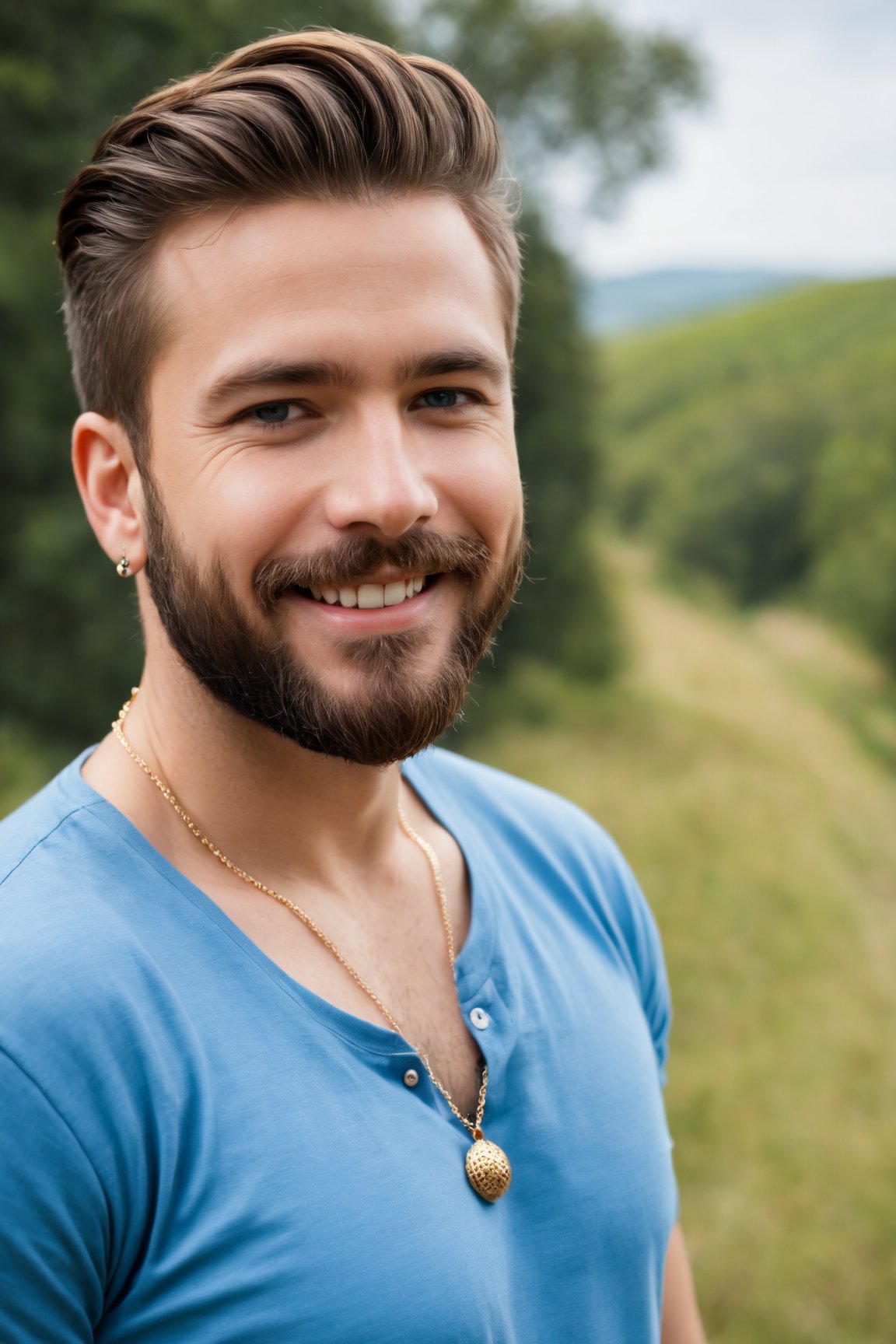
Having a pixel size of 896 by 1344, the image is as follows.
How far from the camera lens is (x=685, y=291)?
926 inches

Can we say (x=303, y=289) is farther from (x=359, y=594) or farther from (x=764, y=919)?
(x=764, y=919)

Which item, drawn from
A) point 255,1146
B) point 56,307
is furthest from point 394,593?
point 56,307

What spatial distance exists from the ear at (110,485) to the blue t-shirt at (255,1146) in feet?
1.05

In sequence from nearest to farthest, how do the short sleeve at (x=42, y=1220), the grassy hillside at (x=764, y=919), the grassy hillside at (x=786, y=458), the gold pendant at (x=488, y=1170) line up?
the short sleeve at (x=42, y=1220) → the gold pendant at (x=488, y=1170) → the grassy hillside at (x=764, y=919) → the grassy hillside at (x=786, y=458)

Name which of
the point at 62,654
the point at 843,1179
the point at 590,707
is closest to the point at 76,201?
the point at 62,654

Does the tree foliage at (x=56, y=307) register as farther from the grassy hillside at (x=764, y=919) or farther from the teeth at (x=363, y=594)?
the teeth at (x=363, y=594)

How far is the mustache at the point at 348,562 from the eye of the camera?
153 centimetres

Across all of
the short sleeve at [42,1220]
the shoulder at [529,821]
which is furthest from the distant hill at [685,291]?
the short sleeve at [42,1220]

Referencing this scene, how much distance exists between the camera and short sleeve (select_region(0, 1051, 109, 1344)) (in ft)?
4.03

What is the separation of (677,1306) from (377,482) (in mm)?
1451

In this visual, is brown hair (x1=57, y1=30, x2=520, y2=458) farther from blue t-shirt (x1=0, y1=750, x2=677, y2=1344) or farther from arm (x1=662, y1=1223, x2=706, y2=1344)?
arm (x1=662, y1=1223, x2=706, y2=1344)

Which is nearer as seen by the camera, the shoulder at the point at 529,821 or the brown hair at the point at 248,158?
the brown hair at the point at 248,158

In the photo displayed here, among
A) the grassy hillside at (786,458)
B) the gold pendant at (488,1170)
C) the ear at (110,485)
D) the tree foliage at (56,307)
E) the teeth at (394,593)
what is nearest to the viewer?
the gold pendant at (488,1170)

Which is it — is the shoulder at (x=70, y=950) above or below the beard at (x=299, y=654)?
below
